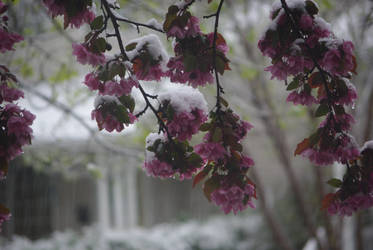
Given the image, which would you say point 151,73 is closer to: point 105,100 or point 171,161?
point 105,100

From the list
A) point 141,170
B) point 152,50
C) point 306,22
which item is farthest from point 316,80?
point 141,170

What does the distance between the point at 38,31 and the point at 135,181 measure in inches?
242

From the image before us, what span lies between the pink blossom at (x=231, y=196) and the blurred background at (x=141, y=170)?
2.45m

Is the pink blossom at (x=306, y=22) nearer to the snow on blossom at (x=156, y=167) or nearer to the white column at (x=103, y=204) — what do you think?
the snow on blossom at (x=156, y=167)

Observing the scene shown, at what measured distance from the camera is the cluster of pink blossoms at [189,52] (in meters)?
1.28

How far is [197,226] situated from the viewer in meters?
8.95

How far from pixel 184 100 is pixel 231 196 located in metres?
0.36

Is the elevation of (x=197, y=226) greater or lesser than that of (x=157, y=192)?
lesser

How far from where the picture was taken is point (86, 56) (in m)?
1.30

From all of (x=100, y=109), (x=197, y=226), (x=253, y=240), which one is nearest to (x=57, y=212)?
(x=197, y=226)

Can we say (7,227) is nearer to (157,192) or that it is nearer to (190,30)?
(157,192)

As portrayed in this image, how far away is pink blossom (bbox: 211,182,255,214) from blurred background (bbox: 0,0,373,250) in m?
2.45

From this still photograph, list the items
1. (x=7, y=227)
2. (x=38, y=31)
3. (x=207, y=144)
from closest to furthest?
(x=207, y=144)
(x=38, y=31)
(x=7, y=227)

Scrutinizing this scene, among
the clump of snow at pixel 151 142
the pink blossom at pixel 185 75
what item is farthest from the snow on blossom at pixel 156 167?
the pink blossom at pixel 185 75
